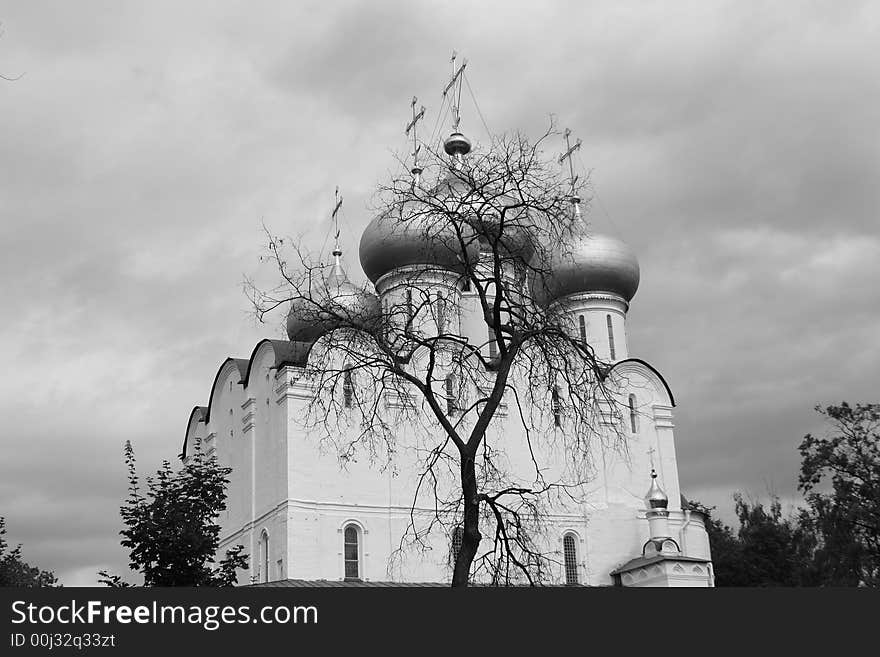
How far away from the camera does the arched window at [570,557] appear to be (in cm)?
2816

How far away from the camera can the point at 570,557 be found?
2847cm

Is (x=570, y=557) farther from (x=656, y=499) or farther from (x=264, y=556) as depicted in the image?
(x=264, y=556)

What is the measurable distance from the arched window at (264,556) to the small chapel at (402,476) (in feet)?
0.11

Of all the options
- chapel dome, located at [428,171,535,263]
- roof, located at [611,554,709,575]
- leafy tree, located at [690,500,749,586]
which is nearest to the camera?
chapel dome, located at [428,171,535,263]

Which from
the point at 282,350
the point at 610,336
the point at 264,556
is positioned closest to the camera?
the point at 264,556

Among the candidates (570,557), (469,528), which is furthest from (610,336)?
(469,528)

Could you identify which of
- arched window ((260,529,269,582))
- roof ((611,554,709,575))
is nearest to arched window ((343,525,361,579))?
arched window ((260,529,269,582))

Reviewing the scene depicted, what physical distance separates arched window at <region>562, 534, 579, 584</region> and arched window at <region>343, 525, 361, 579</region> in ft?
18.5

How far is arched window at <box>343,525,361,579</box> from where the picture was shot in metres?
25.7

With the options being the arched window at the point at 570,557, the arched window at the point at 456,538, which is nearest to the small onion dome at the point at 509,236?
the arched window at the point at 456,538

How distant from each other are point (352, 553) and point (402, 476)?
2269 mm

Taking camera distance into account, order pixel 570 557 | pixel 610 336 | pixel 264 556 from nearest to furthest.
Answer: pixel 264 556, pixel 570 557, pixel 610 336

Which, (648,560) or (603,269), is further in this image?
(603,269)

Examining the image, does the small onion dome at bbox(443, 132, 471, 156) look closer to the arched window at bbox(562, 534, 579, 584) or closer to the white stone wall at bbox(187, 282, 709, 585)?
the white stone wall at bbox(187, 282, 709, 585)
